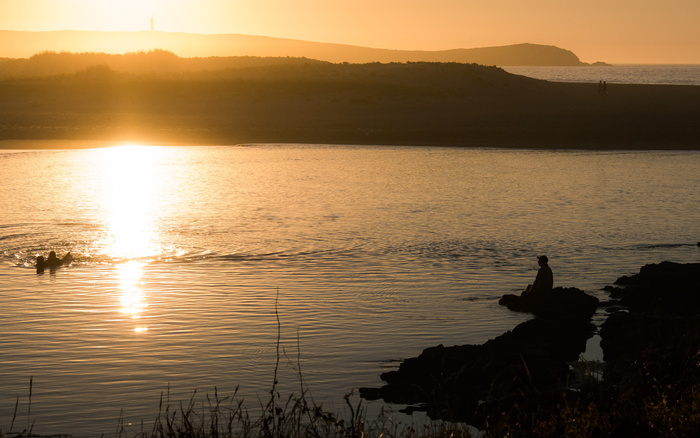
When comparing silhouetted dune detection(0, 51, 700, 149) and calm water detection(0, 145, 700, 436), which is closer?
calm water detection(0, 145, 700, 436)

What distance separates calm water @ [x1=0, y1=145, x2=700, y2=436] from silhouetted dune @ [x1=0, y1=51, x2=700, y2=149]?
12.6 metres

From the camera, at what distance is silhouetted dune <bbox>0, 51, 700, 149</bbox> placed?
179 ft

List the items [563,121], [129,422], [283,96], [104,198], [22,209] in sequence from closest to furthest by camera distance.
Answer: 1. [129,422]
2. [22,209]
3. [104,198]
4. [563,121]
5. [283,96]

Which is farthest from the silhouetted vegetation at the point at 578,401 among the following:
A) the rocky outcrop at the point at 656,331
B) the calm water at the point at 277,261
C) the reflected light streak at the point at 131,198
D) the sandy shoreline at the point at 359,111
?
the sandy shoreline at the point at 359,111

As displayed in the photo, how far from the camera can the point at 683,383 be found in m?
10.4

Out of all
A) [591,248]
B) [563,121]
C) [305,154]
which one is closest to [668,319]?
[591,248]

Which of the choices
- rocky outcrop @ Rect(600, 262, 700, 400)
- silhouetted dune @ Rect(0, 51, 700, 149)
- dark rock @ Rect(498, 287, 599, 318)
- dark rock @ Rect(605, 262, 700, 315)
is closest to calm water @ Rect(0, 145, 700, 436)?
dark rock @ Rect(498, 287, 599, 318)

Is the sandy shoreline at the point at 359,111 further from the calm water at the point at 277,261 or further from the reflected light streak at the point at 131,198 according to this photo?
the calm water at the point at 277,261

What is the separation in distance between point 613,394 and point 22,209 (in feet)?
73.8

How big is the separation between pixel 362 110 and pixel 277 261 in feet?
146

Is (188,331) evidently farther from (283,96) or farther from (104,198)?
(283,96)

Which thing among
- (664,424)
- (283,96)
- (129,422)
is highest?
(283,96)

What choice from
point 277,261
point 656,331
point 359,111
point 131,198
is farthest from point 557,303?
point 359,111

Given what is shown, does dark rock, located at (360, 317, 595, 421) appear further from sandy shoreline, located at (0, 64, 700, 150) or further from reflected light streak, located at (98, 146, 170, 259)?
sandy shoreline, located at (0, 64, 700, 150)
